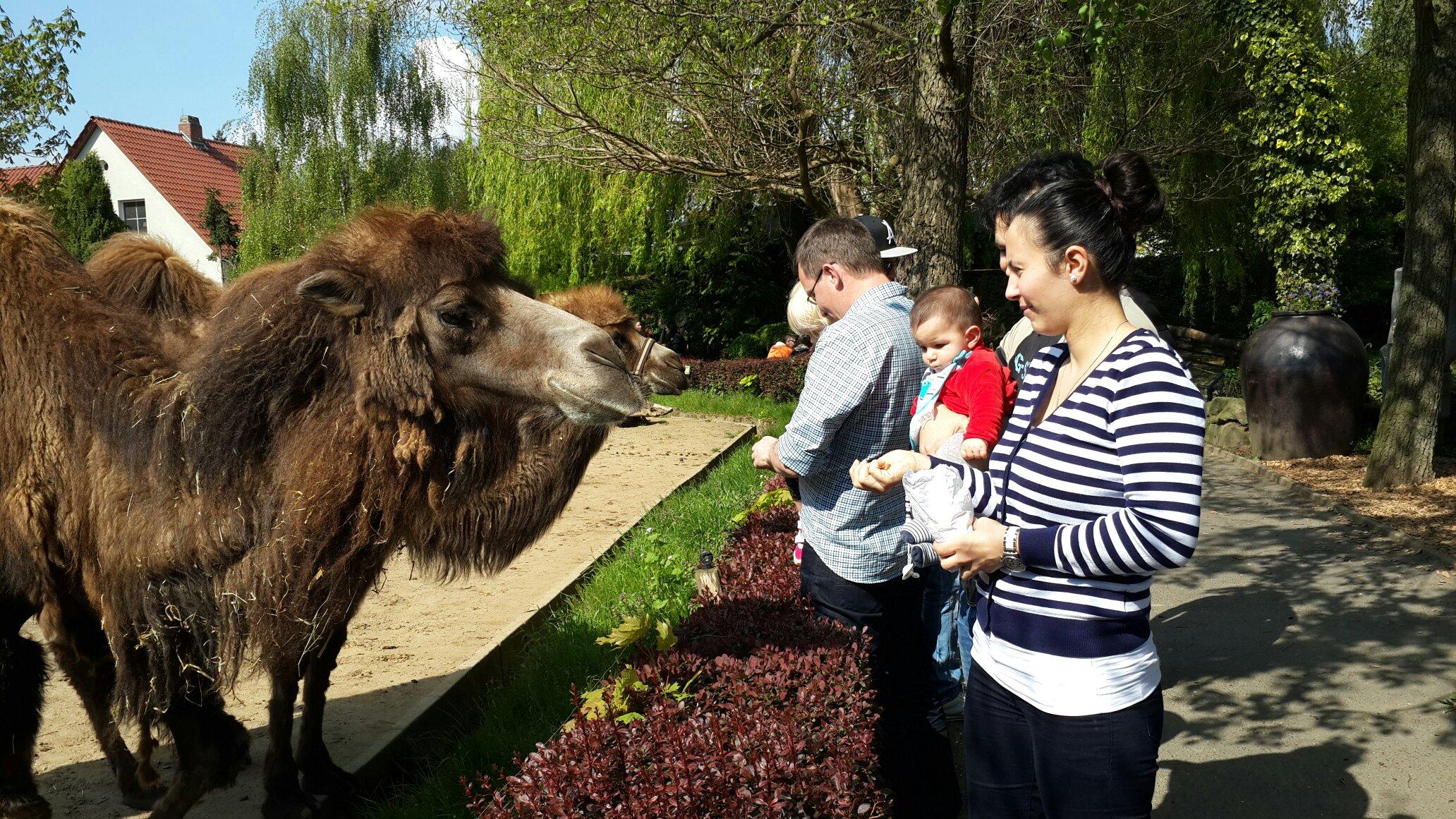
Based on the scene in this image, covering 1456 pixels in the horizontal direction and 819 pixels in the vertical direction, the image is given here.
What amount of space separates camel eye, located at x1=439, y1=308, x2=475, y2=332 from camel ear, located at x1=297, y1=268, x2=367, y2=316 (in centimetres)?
25

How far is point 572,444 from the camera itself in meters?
3.32

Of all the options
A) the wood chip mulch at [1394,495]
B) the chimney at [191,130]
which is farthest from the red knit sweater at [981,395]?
the chimney at [191,130]

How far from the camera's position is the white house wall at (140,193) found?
32812 millimetres

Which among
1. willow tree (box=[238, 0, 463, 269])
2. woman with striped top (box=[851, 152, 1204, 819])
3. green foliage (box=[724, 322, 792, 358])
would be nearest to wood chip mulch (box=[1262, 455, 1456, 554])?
woman with striped top (box=[851, 152, 1204, 819])

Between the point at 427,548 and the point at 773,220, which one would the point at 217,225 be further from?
the point at 427,548

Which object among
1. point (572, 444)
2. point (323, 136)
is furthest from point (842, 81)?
point (323, 136)

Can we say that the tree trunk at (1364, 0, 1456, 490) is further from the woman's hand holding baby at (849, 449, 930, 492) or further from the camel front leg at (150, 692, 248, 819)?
the camel front leg at (150, 692, 248, 819)

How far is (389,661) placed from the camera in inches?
248

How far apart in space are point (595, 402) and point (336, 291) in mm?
882

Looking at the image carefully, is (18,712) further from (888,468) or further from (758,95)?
(758,95)

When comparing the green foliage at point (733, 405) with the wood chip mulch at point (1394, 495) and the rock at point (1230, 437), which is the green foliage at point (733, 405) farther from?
the wood chip mulch at point (1394, 495)

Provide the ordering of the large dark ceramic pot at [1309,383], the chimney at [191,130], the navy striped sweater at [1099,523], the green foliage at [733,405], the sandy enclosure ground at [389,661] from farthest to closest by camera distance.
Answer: the chimney at [191,130], the green foliage at [733,405], the large dark ceramic pot at [1309,383], the sandy enclosure ground at [389,661], the navy striped sweater at [1099,523]

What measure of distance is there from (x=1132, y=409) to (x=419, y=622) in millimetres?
5806

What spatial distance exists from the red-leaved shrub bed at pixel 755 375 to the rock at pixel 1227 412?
6630mm
